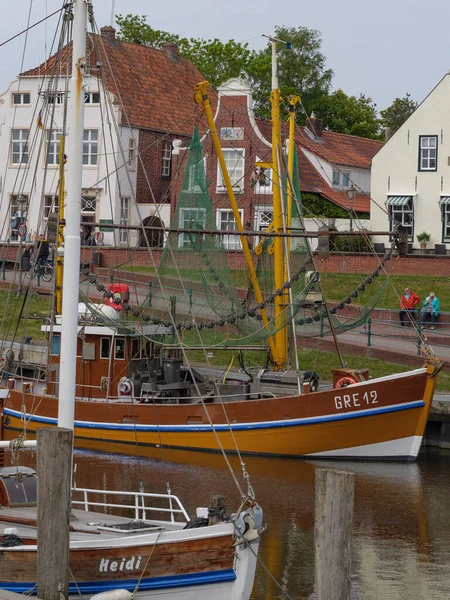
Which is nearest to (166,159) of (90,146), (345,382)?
(90,146)

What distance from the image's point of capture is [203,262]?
1248 inches

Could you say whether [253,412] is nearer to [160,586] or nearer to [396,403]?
[396,403]

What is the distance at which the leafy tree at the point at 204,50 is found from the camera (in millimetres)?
77500

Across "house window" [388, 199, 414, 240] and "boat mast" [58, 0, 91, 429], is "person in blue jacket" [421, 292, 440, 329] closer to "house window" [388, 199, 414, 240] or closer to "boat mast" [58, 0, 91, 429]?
"house window" [388, 199, 414, 240]

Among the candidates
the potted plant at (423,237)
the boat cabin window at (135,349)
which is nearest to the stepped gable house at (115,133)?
the potted plant at (423,237)

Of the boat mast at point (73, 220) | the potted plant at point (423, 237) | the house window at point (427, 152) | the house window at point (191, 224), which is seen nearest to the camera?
the boat mast at point (73, 220)

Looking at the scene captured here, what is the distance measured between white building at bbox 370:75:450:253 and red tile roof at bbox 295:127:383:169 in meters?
5.85

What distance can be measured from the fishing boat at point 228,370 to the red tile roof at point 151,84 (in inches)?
1036

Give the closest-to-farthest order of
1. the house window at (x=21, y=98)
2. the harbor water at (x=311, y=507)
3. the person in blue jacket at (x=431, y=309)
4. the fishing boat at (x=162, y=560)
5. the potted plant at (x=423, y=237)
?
the fishing boat at (x=162, y=560), the harbor water at (x=311, y=507), the person in blue jacket at (x=431, y=309), the potted plant at (x=423, y=237), the house window at (x=21, y=98)

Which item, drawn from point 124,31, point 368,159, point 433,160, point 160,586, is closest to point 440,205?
point 433,160

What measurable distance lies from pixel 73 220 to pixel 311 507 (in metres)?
9.92

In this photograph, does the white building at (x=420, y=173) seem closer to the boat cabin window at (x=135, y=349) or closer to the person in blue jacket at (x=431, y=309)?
the person in blue jacket at (x=431, y=309)

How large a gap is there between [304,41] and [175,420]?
194 feet

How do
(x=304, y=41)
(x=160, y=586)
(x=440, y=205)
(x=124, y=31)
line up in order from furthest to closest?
(x=304, y=41)
(x=124, y=31)
(x=440, y=205)
(x=160, y=586)
